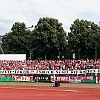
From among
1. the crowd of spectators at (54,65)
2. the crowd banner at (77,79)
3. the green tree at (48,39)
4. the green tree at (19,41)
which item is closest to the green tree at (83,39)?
the green tree at (48,39)

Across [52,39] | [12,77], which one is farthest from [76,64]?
[52,39]

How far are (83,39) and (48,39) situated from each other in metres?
8.27

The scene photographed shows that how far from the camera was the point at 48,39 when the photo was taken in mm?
71625

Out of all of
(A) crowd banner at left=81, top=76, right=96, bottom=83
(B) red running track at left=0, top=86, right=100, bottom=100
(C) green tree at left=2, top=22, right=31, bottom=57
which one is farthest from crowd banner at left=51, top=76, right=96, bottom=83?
(C) green tree at left=2, top=22, right=31, bottom=57

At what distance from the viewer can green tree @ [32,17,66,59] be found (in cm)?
7112

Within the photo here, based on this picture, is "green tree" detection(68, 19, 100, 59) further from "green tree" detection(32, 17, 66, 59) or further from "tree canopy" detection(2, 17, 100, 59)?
"green tree" detection(32, 17, 66, 59)

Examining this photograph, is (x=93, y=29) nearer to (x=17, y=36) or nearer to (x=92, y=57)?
(x=92, y=57)

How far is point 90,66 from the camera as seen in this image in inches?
1628

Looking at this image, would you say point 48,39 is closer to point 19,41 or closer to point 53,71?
point 19,41

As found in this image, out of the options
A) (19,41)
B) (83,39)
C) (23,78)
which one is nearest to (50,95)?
(23,78)

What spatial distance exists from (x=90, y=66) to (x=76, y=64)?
2.46 meters

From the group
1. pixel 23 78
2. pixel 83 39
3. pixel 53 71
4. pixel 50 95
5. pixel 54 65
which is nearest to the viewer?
pixel 50 95

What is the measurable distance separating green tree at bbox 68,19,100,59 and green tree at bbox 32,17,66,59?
2660mm

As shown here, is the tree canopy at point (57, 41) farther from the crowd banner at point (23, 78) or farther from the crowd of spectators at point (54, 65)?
the crowd banner at point (23, 78)
